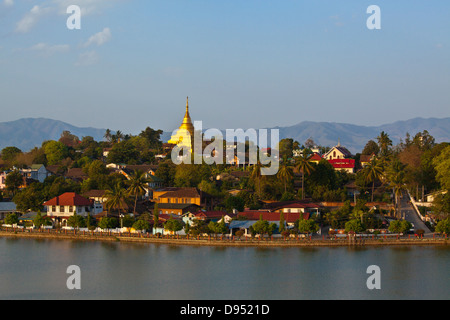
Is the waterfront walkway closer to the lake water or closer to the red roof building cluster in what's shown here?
the lake water

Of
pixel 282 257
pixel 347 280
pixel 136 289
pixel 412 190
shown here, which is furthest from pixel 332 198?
pixel 136 289

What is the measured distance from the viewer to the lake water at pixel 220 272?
23.9 metres

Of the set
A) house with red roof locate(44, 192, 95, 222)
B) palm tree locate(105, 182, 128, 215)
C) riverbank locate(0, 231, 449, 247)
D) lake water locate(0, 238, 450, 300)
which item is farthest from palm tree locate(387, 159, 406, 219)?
house with red roof locate(44, 192, 95, 222)

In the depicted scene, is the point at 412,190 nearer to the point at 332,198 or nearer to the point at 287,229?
the point at 332,198

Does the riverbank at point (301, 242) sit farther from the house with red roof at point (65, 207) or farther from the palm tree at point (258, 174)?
the palm tree at point (258, 174)

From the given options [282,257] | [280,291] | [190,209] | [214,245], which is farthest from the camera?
[190,209]

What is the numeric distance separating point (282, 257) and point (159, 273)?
638 cm

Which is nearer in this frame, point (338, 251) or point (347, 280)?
point (347, 280)

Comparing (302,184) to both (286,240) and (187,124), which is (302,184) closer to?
(286,240)

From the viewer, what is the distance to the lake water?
23.9 meters

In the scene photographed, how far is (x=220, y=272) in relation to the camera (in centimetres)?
2730

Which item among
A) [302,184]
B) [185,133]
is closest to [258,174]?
[302,184]
